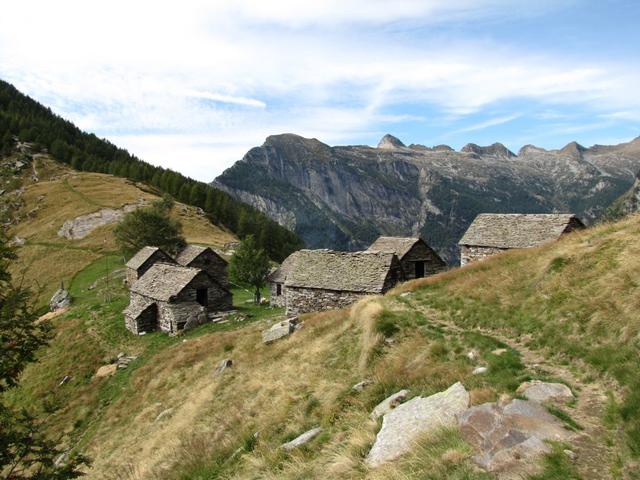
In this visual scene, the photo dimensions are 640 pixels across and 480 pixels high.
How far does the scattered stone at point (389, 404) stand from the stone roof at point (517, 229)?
34.7 meters

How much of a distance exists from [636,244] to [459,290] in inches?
341

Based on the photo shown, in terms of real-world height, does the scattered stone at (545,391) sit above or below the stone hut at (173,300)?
above

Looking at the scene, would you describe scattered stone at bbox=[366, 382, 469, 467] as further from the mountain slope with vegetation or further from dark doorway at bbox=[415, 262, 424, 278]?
the mountain slope with vegetation

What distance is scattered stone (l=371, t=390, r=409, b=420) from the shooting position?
12.2 m

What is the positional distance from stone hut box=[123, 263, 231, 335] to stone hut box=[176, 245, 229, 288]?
10378mm

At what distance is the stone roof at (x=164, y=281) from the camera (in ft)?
145

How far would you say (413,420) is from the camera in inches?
411

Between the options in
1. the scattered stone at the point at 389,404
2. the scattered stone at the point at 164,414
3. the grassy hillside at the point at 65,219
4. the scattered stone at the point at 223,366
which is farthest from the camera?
the grassy hillside at the point at 65,219

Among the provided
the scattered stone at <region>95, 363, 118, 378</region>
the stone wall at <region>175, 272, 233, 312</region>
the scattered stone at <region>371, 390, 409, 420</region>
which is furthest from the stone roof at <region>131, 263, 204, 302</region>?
the scattered stone at <region>371, 390, 409, 420</region>

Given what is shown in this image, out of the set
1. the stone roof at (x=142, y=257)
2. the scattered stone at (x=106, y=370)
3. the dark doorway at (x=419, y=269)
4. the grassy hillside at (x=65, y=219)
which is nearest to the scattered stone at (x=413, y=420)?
the scattered stone at (x=106, y=370)

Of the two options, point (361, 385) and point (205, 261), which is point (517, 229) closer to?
point (361, 385)

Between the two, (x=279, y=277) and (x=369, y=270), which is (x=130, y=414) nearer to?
Result: (x=369, y=270)

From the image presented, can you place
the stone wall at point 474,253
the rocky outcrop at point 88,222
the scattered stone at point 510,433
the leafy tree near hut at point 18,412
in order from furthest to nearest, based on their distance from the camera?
1. the rocky outcrop at point 88,222
2. the stone wall at point 474,253
3. the leafy tree near hut at point 18,412
4. the scattered stone at point 510,433

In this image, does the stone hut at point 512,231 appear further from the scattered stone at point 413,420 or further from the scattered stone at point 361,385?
the scattered stone at point 413,420
